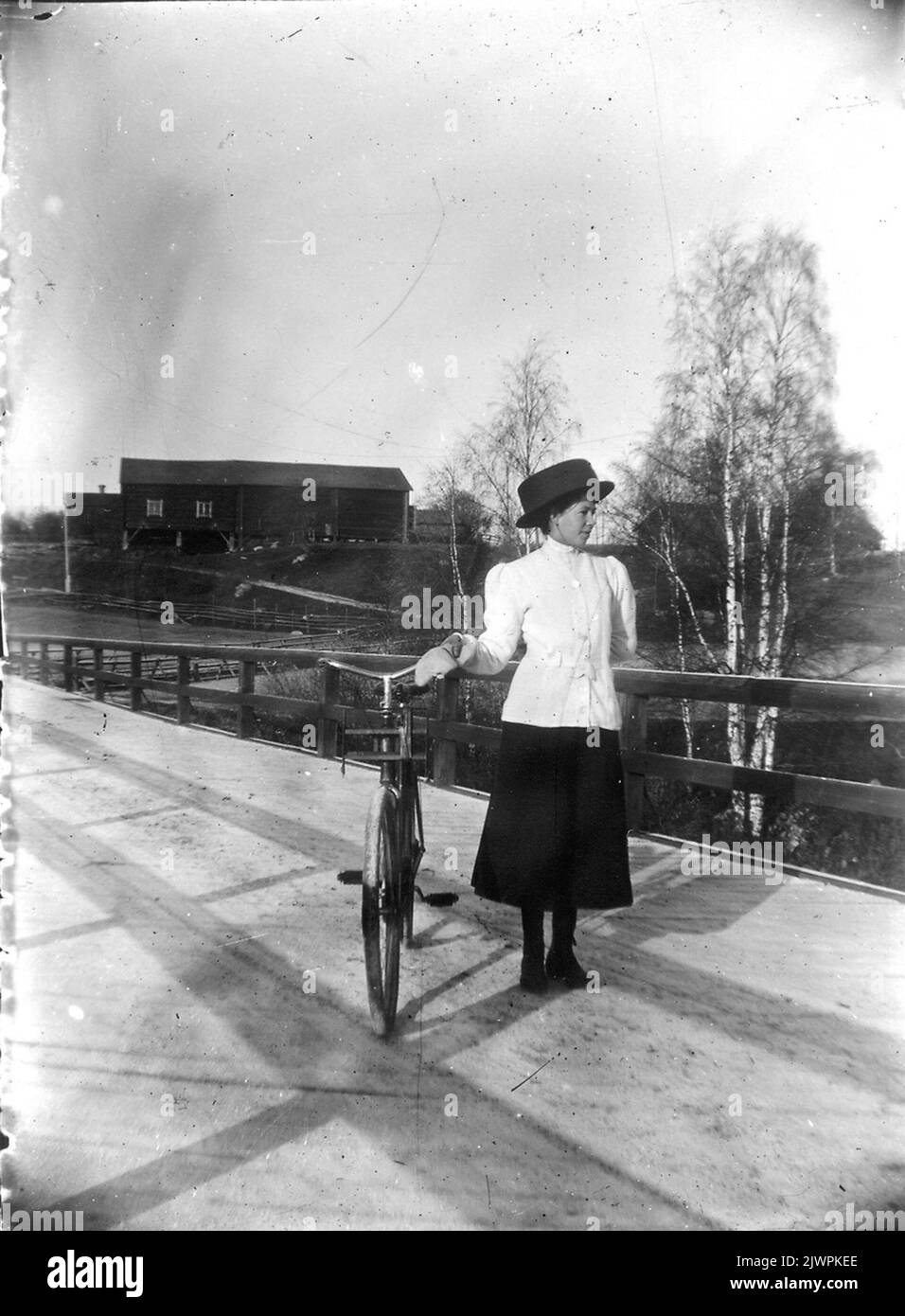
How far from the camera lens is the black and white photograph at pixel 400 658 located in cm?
150

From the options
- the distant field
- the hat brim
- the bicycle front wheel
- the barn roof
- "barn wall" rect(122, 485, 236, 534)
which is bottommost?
the bicycle front wheel

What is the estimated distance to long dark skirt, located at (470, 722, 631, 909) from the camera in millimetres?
2141

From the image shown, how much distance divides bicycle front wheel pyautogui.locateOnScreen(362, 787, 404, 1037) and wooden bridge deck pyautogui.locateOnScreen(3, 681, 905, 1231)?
10 centimetres

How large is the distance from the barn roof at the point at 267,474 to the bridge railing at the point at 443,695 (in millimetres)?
659

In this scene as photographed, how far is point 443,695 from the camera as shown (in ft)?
15.3

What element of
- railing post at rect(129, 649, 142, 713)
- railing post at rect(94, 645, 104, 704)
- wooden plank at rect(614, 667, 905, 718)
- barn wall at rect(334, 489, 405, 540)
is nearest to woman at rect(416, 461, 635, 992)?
barn wall at rect(334, 489, 405, 540)

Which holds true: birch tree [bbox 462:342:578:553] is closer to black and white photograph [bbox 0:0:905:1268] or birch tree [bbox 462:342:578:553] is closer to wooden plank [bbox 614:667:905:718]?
black and white photograph [bbox 0:0:905:1268]

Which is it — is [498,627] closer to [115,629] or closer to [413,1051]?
[413,1051]

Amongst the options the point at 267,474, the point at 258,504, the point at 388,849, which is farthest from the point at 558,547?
the point at 258,504

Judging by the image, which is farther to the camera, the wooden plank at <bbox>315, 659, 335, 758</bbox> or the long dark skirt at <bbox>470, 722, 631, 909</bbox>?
the wooden plank at <bbox>315, 659, 335, 758</bbox>

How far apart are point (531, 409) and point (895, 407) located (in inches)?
78.5

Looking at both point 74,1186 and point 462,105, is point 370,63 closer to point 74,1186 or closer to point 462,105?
point 462,105

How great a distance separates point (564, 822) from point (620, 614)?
0.62m
